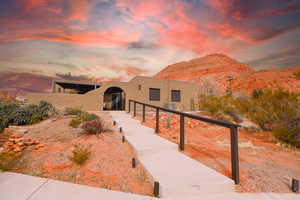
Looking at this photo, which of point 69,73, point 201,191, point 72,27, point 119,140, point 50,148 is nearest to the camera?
point 201,191

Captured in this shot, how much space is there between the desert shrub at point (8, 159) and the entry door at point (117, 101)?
13.7 metres

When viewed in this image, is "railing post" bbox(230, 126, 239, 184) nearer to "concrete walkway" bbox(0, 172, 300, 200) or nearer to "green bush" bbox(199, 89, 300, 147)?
"concrete walkway" bbox(0, 172, 300, 200)

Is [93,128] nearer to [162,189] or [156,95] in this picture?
[162,189]

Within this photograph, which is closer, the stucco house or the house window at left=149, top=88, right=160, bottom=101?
the stucco house

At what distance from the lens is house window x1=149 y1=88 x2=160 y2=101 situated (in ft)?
49.5

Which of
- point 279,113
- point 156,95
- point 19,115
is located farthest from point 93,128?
point 156,95

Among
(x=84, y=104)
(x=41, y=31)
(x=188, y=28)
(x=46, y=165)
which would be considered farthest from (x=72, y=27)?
(x=46, y=165)

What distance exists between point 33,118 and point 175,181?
788 cm

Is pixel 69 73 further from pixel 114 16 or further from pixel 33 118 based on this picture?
pixel 33 118

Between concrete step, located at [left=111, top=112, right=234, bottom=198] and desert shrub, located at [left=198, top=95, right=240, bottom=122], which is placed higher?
desert shrub, located at [left=198, top=95, right=240, bottom=122]

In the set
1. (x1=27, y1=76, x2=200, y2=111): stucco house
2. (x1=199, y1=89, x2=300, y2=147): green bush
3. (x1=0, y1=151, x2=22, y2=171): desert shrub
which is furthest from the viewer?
(x1=27, y1=76, x2=200, y2=111): stucco house

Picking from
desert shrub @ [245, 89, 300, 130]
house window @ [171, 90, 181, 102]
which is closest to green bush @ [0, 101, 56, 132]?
desert shrub @ [245, 89, 300, 130]

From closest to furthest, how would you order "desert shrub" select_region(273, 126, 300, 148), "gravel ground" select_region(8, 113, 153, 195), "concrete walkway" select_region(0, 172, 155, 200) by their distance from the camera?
"concrete walkway" select_region(0, 172, 155, 200), "gravel ground" select_region(8, 113, 153, 195), "desert shrub" select_region(273, 126, 300, 148)

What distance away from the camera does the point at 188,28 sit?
14.9 meters
